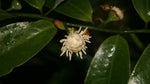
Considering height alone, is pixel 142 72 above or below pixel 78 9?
below

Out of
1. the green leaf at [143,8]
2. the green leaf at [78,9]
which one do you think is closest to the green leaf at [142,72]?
the green leaf at [143,8]

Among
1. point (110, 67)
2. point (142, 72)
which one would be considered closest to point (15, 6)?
point (110, 67)

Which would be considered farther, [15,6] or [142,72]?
[15,6]

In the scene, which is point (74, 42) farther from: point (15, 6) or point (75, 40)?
point (15, 6)

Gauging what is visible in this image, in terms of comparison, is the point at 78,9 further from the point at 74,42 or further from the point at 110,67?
the point at 110,67

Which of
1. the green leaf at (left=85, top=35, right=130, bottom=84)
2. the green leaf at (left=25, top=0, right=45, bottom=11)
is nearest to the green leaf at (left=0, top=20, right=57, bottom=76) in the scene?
the green leaf at (left=25, top=0, right=45, bottom=11)

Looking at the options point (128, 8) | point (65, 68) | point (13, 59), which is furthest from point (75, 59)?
point (13, 59)

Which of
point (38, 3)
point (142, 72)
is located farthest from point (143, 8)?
point (38, 3)
